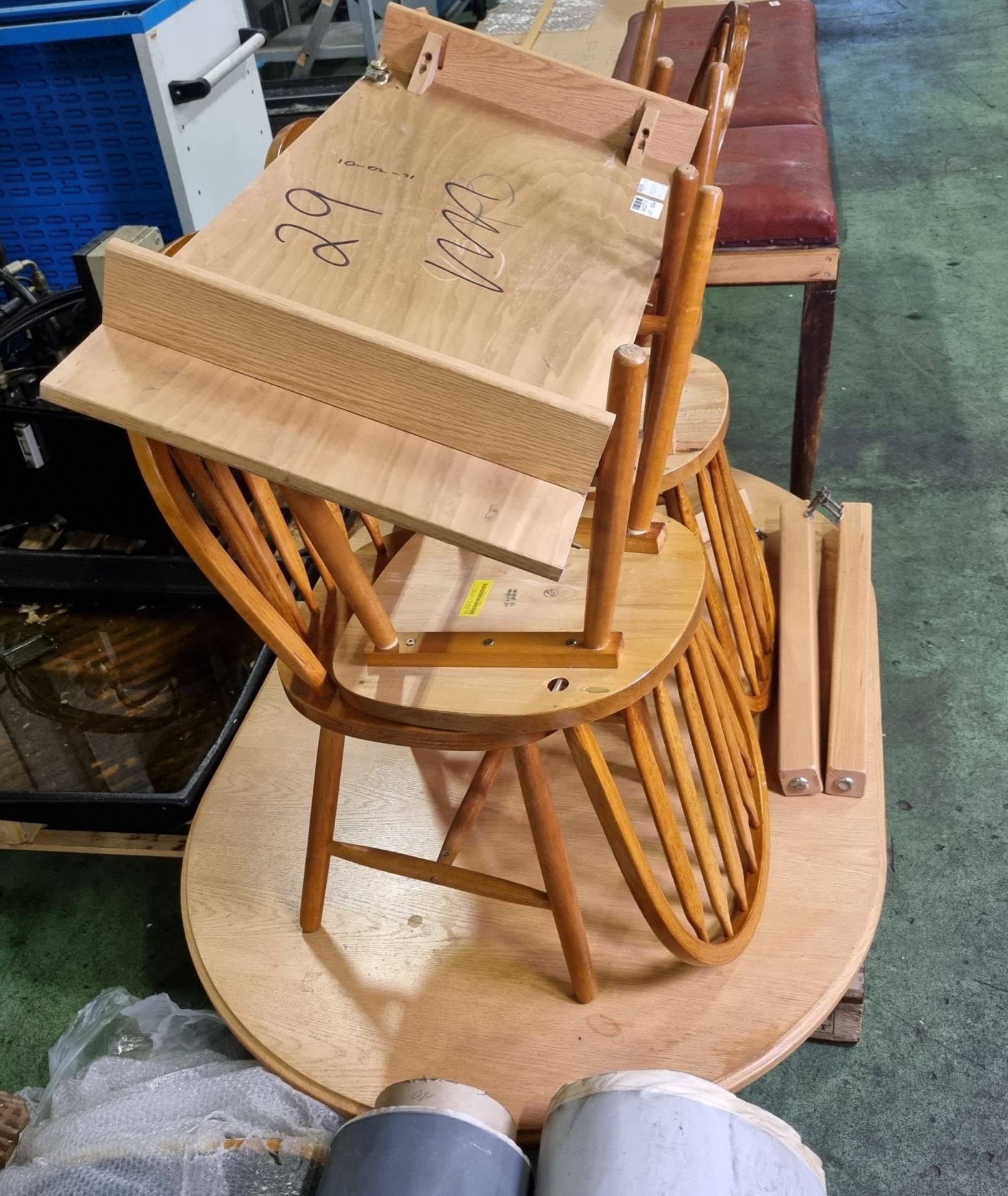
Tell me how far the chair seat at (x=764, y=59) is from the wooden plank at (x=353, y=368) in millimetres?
1569

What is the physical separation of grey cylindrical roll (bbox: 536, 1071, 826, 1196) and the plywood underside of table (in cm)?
14

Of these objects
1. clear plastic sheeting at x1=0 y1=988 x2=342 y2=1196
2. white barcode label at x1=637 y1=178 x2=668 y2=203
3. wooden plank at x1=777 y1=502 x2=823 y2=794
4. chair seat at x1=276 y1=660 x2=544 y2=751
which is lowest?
clear plastic sheeting at x1=0 y1=988 x2=342 y2=1196

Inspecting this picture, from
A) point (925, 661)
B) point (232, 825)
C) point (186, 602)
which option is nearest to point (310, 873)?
point (232, 825)

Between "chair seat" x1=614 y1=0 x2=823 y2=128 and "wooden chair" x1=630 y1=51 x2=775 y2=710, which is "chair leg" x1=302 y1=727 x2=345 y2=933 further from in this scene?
"chair seat" x1=614 y1=0 x2=823 y2=128

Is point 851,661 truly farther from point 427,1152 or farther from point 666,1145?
point 427,1152

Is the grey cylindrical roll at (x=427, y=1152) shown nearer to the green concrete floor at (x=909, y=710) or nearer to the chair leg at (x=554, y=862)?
the chair leg at (x=554, y=862)

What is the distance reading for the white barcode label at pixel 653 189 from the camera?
1.08 metres

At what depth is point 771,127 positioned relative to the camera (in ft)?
6.82

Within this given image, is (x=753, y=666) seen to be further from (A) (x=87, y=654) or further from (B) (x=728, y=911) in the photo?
(A) (x=87, y=654)

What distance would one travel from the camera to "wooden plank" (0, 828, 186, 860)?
4.98 feet

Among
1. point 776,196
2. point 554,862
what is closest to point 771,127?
point 776,196

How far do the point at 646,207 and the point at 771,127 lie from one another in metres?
1.20

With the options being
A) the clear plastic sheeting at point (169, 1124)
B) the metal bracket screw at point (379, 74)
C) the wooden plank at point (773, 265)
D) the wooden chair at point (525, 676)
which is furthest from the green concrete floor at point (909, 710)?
the metal bracket screw at point (379, 74)
